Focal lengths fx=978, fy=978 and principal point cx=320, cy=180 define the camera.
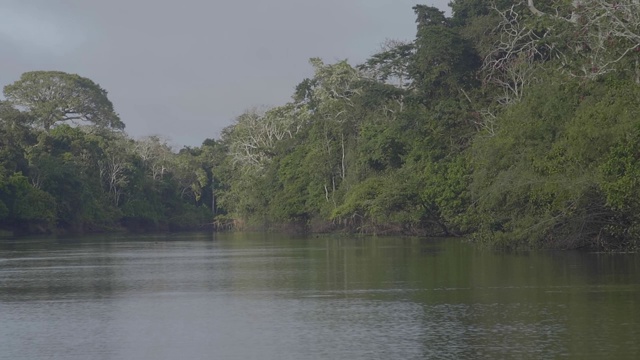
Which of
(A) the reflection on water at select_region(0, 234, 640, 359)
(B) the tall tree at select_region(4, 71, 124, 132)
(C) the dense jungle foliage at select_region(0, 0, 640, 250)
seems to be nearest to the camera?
(A) the reflection on water at select_region(0, 234, 640, 359)

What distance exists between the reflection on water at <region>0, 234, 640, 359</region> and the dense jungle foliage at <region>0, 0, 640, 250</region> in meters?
2.87

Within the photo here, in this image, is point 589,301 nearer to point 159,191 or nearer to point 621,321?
point 621,321

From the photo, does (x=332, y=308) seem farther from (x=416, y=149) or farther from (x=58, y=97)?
(x=58, y=97)

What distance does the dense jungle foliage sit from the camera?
33062 mm

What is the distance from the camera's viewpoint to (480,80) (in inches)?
2021

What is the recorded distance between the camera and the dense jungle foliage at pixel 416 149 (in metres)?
33.1

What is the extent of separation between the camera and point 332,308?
2167 centimetres

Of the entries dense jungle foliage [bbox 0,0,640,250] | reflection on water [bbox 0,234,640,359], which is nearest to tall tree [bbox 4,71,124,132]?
dense jungle foliage [bbox 0,0,640,250]

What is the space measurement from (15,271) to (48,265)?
2926 millimetres

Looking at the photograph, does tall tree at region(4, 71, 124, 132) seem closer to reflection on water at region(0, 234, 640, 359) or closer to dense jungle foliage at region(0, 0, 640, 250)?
dense jungle foliage at region(0, 0, 640, 250)

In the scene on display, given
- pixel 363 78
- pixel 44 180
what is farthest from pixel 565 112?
pixel 44 180

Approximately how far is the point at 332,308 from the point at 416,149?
32970 millimetres

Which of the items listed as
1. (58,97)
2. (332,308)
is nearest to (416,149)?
(332,308)

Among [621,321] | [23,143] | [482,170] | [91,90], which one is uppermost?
[91,90]
